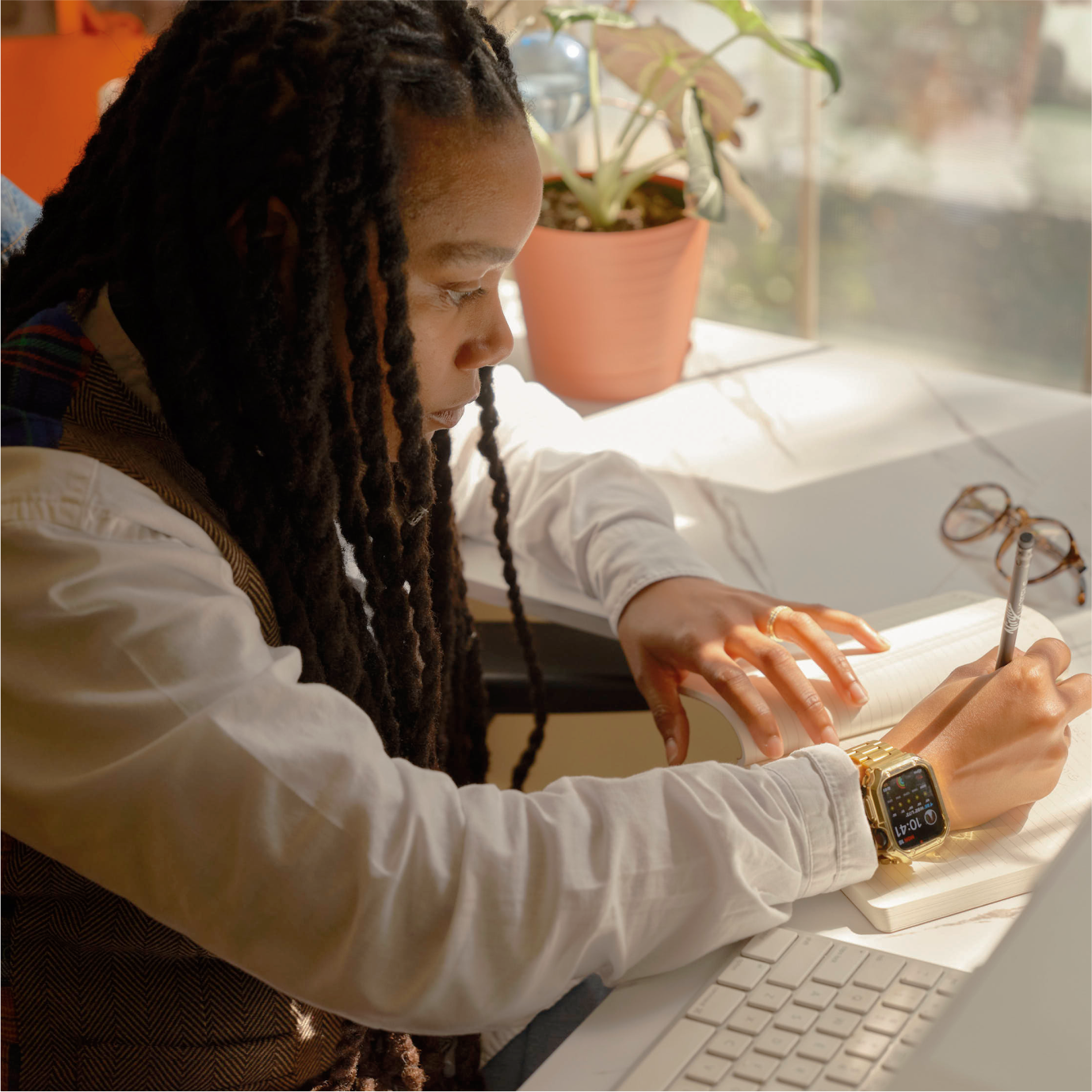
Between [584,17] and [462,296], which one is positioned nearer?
[462,296]

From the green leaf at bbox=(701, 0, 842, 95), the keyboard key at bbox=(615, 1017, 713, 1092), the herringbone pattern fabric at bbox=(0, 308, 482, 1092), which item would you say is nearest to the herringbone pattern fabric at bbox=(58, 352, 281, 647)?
the herringbone pattern fabric at bbox=(0, 308, 482, 1092)

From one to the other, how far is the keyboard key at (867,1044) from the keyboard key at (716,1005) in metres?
0.07

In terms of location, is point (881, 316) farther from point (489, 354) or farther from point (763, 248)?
point (489, 354)

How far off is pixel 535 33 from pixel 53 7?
55 cm

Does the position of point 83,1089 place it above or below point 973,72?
below

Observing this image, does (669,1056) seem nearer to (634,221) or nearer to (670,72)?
(634,221)

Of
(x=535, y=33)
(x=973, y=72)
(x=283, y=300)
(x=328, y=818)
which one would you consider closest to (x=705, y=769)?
(x=328, y=818)

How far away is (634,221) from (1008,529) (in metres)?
0.56

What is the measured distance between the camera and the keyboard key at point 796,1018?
63 cm

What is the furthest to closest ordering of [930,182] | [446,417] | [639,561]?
[930,182]
[639,561]
[446,417]

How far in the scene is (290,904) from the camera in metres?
0.61

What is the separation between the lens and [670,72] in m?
1.44

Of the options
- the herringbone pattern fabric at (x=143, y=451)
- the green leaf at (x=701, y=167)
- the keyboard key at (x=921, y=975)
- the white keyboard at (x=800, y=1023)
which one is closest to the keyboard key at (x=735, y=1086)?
the white keyboard at (x=800, y=1023)

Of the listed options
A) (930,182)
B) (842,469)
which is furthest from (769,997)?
(930,182)
